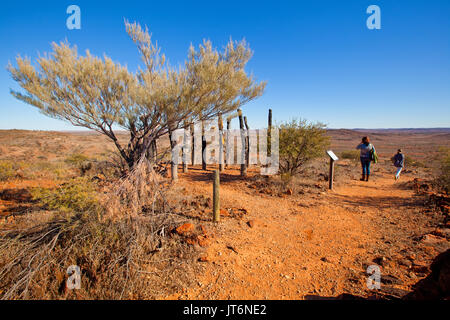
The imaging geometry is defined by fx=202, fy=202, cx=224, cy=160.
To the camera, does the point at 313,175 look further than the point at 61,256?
Yes

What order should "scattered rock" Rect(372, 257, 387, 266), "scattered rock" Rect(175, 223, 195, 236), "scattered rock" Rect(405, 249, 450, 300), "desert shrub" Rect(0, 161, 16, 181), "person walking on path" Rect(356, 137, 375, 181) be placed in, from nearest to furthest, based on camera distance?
"scattered rock" Rect(405, 249, 450, 300) < "scattered rock" Rect(372, 257, 387, 266) < "scattered rock" Rect(175, 223, 195, 236) < "desert shrub" Rect(0, 161, 16, 181) < "person walking on path" Rect(356, 137, 375, 181)

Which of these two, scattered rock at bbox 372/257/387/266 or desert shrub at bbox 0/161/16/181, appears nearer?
scattered rock at bbox 372/257/387/266

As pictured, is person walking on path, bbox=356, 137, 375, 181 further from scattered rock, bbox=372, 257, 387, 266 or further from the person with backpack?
scattered rock, bbox=372, 257, 387, 266

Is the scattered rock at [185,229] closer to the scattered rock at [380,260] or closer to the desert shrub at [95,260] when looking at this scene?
the desert shrub at [95,260]

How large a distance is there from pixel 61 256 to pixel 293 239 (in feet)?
13.6

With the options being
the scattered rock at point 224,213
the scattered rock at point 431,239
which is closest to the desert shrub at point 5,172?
the scattered rock at point 224,213

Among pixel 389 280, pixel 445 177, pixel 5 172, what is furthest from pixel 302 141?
pixel 5 172

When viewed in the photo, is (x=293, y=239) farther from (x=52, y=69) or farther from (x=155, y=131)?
(x=52, y=69)

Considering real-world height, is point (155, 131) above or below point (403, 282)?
above

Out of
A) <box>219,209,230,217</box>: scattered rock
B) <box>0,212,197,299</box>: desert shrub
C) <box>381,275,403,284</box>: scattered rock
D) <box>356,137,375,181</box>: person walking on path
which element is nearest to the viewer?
<box>0,212,197,299</box>: desert shrub

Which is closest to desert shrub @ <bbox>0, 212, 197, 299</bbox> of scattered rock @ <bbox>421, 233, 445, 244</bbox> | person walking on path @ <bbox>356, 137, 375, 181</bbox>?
scattered rock @ <bbox>421, 233, 445, 244</bbox>
